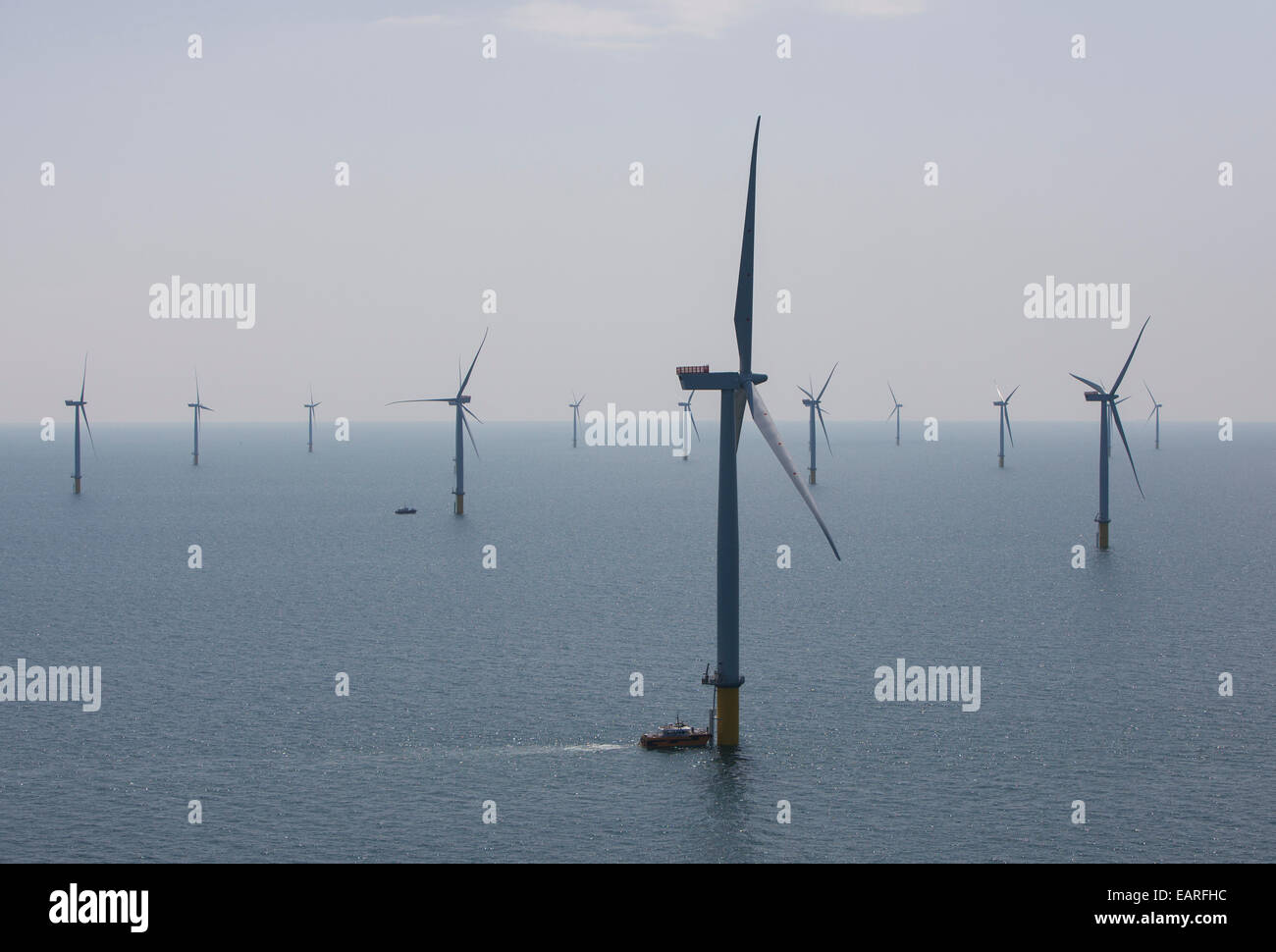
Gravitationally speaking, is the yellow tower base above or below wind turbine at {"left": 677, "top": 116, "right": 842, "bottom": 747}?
below

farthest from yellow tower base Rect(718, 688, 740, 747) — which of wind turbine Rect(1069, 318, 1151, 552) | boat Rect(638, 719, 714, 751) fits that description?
wind turbine Rect(1069, 318, 1151, 552)

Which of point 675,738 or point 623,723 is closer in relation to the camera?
point 675,738

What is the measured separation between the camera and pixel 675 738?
252ft

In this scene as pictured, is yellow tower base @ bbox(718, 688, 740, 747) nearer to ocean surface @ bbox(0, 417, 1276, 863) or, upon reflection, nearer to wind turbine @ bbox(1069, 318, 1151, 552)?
ocean surface @ bbox(0, 417, 1276, 863)

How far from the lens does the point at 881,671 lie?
101750mm

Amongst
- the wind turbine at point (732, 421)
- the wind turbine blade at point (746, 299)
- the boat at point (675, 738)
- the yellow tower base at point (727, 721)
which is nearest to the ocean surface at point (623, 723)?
the boat at point (675, 738)

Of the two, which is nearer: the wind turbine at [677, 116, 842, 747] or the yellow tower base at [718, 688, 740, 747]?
the wind turbine at [677, 116, 842, 747]

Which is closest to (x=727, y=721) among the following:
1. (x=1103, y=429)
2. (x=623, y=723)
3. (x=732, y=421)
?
(x=623, y=723)

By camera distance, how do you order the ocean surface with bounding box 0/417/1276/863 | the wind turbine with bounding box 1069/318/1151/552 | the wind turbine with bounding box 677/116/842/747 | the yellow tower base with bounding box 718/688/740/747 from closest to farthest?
the ocean surface with bounding box 0/417/1276/863, the wind turbine with bounding box 677/116/842/747, the yellow tower base with bounding box 718/688/740/747, the wind turbine with bounding box 1069/318/1151/552

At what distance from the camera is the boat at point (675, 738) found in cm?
7681

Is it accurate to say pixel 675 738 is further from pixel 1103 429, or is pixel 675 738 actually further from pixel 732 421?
pixel 1103 429

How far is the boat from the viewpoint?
76812 mm

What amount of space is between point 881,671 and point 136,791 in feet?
194

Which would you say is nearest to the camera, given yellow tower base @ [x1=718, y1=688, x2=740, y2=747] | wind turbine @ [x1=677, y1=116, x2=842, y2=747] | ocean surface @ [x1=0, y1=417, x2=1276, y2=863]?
ocean surface @ [x1=0, y1=417, x2=1276, y2=863]
